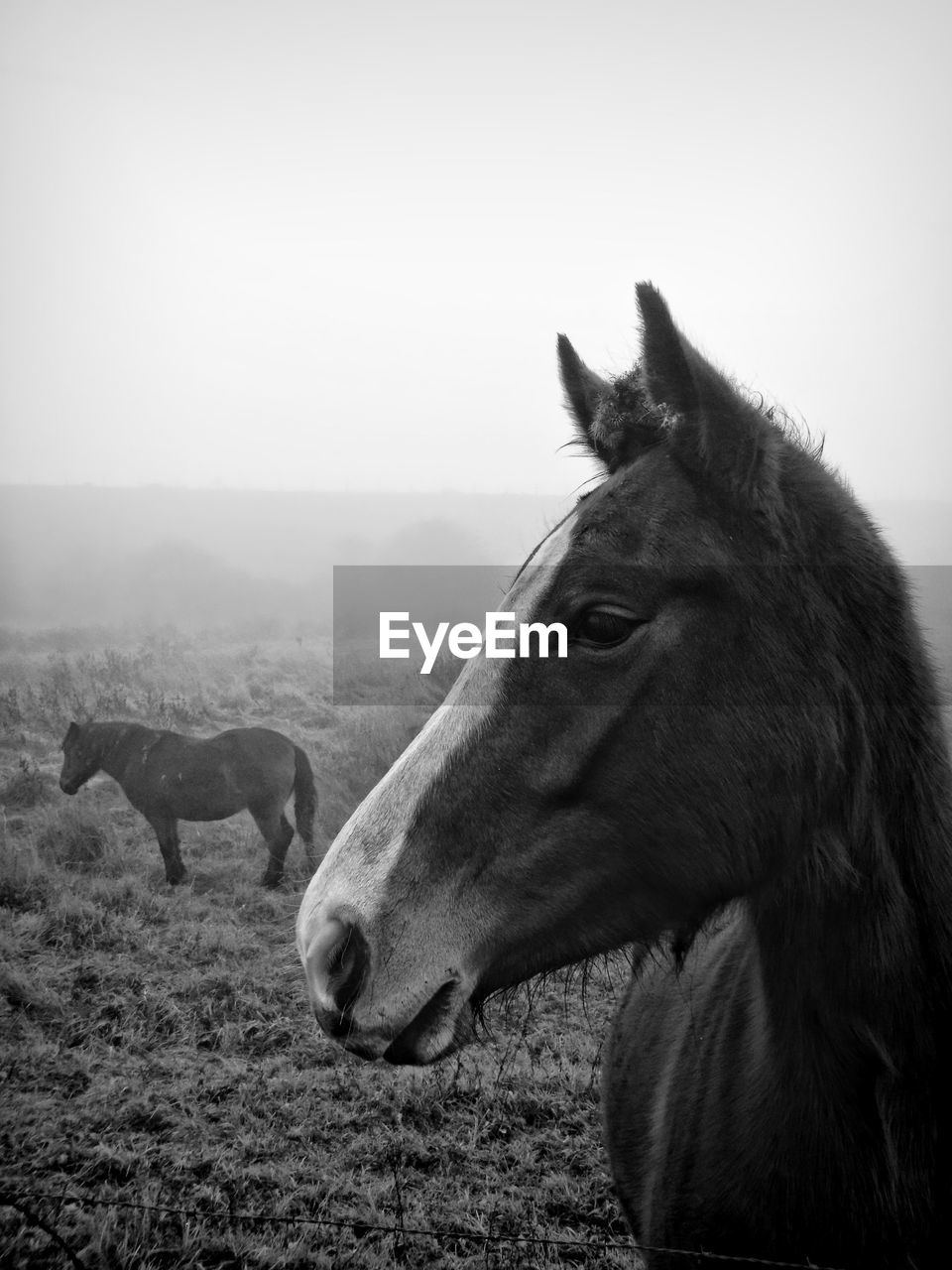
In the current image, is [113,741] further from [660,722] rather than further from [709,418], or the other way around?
[709,418]

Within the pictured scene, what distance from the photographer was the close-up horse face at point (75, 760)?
8984mm

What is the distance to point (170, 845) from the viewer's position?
8328 millimetres

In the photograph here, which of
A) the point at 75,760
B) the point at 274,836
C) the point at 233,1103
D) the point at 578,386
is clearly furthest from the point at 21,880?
the point at 578,386

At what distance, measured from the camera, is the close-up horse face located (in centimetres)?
898

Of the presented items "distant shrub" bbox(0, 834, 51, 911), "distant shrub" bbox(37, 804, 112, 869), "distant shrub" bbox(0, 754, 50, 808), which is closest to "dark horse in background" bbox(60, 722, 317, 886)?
"distant shrub" bbox(37, 804, 112, 869)

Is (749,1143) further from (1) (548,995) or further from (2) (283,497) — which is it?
(2) (283,497)

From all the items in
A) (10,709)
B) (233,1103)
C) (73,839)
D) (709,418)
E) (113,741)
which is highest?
(709,418)

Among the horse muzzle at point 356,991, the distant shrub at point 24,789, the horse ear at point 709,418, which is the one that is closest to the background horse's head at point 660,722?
the horse ear at point 709,418

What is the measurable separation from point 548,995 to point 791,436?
5241 millimetres

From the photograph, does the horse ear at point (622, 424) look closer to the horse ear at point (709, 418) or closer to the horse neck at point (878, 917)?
the horse ear at point (709, 418)

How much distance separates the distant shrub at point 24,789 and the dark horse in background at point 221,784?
5.78ft

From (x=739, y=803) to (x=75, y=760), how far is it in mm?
9178

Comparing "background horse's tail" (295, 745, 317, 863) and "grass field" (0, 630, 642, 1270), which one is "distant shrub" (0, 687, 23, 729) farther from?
"background horse's tail" (295, 745, 317, 863)

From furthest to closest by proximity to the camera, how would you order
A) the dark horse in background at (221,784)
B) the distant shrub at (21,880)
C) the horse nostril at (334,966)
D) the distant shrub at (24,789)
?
the distant shrub at (24,789), the dark horse in background at (221,784), the distant shrub at (21,880), the horse nostril at (334,966)
